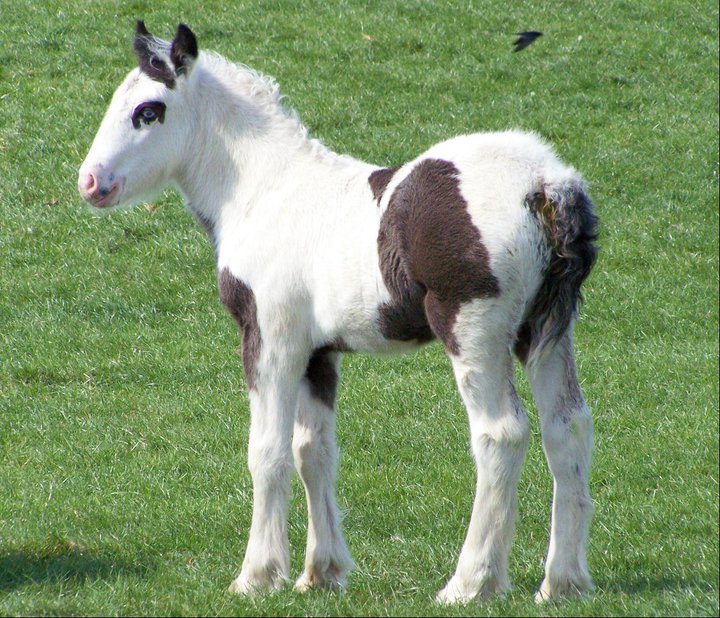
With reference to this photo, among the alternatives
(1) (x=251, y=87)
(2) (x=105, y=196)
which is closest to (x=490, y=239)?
(1) (x=251, y=87)

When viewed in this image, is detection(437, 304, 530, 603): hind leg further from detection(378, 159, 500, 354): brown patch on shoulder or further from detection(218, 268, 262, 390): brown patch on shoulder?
detection(218, 268, 262, 390): brown patch on shoulder

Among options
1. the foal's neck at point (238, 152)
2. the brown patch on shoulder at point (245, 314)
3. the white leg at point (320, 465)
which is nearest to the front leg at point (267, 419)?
the brown patch on shoulder at point (245, 314)

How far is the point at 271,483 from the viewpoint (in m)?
5.29

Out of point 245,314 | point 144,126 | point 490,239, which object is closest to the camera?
point 490,239

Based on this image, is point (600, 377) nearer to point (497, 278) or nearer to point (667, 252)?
point (667, 252)

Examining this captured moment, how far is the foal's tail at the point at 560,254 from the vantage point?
4570 millimetres

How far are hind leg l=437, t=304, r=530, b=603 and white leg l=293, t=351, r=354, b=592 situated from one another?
2.94 feet

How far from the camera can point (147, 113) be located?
5.55 m

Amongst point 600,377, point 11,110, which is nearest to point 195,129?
point 600,377

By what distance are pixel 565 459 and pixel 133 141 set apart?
265 centimetres

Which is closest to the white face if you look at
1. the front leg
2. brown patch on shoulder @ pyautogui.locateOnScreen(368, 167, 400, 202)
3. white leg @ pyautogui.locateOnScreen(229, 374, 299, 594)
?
the front leg

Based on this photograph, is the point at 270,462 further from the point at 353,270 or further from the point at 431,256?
the point at 431,256

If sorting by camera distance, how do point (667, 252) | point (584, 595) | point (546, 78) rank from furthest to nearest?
point (546, 78), point (667, 252), point (584, 595)

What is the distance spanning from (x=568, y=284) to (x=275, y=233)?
1442mm
